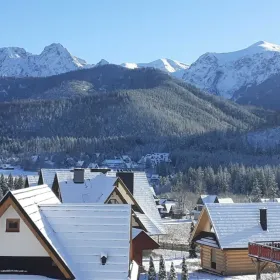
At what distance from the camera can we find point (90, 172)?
1399 inches

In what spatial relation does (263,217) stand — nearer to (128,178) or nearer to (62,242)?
(128,178)

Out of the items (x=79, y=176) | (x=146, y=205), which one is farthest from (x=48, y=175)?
(x=146, y=205)

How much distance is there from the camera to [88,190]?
32.0m

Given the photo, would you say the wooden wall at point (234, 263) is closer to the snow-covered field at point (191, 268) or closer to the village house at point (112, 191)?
the snow-covered field at point (191, 268)

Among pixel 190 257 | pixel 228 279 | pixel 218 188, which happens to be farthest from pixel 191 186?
pixel 228 279

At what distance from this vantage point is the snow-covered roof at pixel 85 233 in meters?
15.2

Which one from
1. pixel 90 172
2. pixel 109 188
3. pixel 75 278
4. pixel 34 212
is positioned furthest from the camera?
pixel 90 172

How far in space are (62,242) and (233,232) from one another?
14.9 meters

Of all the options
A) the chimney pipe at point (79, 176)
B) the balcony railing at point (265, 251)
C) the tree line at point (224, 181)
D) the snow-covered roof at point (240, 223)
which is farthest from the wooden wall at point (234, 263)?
the tree line at point (224, 181)

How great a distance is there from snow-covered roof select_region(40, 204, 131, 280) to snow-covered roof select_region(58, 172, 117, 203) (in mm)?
13582

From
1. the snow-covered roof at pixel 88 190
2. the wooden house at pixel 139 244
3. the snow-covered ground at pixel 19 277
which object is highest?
the snow-covered roof at pixel 88 190

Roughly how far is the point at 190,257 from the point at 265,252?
39.2 feet

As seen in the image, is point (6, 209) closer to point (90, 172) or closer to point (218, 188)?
point (90, 172)

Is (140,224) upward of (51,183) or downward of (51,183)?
downward
